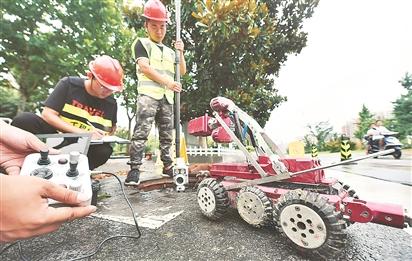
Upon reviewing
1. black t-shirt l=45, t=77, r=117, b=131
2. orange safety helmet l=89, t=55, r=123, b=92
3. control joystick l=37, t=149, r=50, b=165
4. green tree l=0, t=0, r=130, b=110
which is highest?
green tree l=0, t=0, r=130, b=110

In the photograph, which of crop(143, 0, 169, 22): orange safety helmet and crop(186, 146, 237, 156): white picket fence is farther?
crop(186, 146, 237, 156): white picket fence

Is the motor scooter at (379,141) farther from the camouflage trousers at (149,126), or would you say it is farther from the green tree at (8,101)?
the green tree at (8,101)

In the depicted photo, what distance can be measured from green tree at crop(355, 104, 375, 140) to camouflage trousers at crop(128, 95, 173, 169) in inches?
912

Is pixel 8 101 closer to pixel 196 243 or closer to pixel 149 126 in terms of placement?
pixel 149 126

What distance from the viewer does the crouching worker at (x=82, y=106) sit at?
1984mm

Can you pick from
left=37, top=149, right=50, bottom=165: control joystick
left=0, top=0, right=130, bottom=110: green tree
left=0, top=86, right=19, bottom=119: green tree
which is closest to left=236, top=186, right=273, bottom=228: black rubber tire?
left=37, top=149, right=50, bottom=165: control joystick

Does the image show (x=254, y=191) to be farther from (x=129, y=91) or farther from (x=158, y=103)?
(x=129, y=91)

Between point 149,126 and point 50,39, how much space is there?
7.52 meters

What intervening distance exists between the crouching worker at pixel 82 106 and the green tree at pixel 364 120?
2414cm

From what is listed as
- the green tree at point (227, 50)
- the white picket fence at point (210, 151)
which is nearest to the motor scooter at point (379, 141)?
the green tree at point (227, 50)

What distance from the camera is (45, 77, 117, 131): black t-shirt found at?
2.04 meters

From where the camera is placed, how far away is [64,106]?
6.75 ft

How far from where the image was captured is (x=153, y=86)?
9.24ft

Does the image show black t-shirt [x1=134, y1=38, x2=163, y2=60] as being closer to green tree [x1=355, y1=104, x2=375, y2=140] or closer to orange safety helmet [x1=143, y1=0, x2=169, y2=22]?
orange safety helmet [x1=143, y1=0, x2=169, y2=22]
